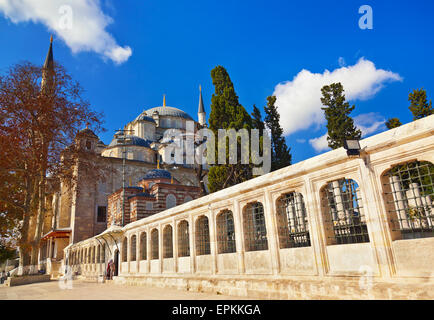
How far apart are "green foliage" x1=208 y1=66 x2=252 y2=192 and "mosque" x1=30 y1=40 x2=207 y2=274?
658cm

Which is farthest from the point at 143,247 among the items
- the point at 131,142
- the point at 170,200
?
the point at 131,142

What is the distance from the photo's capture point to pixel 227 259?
30.2 feet

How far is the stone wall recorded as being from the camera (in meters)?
5.16

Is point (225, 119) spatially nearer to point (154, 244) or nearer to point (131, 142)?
point (154, 244)

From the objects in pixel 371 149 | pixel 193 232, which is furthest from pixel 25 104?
pixel 371 149

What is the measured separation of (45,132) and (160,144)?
24.6 meters

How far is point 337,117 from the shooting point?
870 inches

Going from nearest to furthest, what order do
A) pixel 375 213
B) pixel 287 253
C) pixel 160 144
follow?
pixel 375 213
pixel 287 253
pixel 160 144

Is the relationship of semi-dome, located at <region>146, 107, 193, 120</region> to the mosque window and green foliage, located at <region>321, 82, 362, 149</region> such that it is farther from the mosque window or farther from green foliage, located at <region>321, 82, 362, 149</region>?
green foliage, located at <region>321, 82, 362, 149</region>

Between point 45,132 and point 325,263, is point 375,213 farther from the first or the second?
point 45,132

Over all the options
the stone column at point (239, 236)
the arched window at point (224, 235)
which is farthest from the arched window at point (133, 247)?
the stone column at point (239, 236)

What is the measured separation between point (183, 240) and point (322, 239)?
6.70 meters

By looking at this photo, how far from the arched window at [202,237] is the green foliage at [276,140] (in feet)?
33.4
